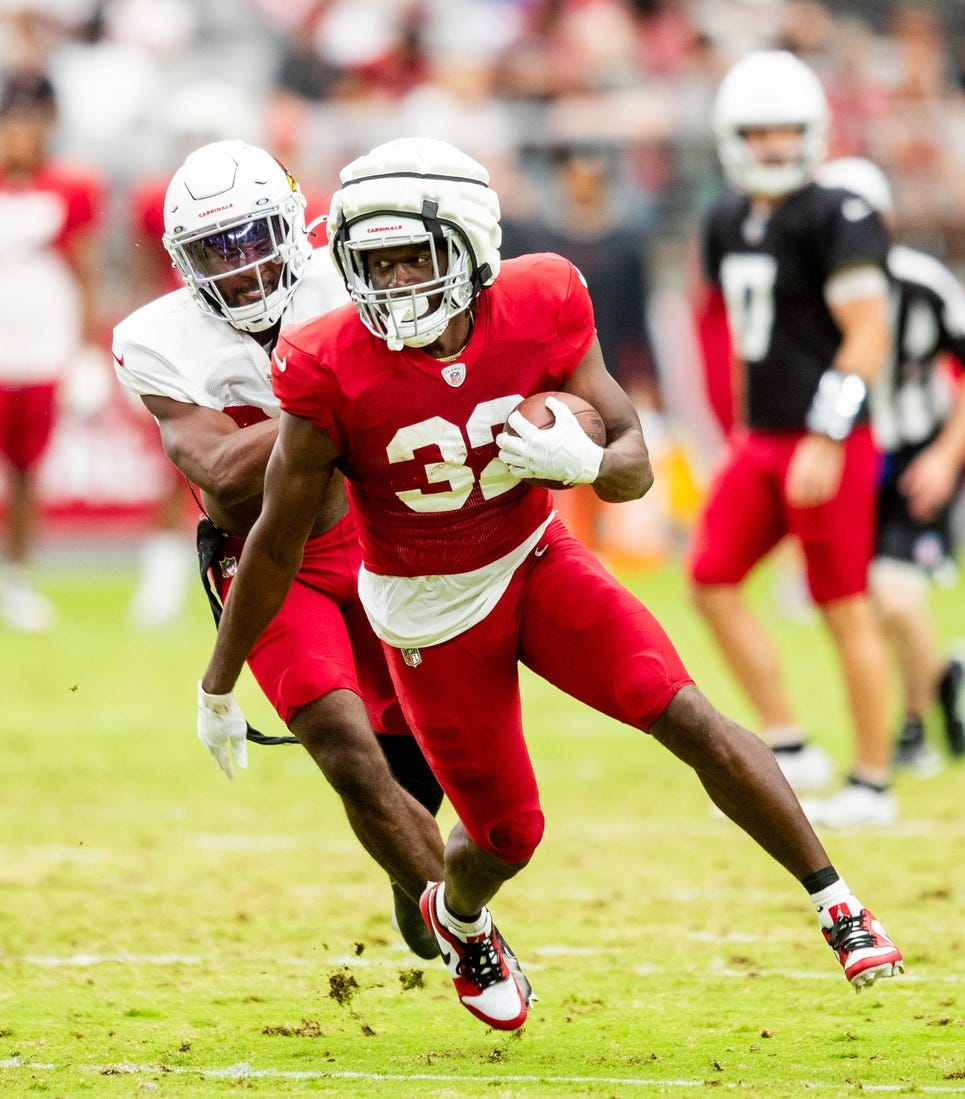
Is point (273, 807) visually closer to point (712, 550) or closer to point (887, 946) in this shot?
point (712, 550)

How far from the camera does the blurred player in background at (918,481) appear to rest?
A: 7.41 metres

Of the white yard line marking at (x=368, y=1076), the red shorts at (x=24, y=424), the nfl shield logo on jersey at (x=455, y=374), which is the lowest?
the red shorts at (x=24, y=424)

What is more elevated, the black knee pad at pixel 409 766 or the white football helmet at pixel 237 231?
the white football helmet at pixel 237 231

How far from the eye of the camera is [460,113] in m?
13.4

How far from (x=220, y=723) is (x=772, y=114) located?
330cm

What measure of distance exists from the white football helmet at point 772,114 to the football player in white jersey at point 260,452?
2.42 meters

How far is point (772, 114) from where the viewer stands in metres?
6.52

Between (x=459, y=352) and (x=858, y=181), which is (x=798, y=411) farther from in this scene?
(x=459, y=352)

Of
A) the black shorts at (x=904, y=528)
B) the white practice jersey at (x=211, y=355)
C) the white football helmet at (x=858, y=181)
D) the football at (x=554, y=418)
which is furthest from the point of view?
the black shorts at (x=904, y=528)

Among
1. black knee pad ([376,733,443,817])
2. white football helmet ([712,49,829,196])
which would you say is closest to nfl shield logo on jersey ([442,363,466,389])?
black knee pad ([376,733,443,817])

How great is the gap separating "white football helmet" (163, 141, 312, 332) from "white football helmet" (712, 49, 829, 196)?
2525mm

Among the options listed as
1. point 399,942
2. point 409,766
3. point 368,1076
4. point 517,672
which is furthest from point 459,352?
point 399,942

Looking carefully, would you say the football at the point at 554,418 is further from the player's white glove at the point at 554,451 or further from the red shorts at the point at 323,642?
the red shorts at the point at 323,642

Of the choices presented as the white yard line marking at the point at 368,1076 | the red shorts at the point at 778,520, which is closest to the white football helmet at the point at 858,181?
the red shorts at the point at 778,520
